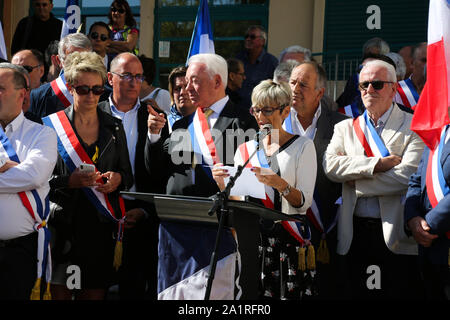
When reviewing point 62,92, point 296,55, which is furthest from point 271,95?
point 296,55

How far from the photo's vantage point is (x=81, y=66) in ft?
18.1

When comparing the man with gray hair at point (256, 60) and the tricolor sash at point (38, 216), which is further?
the man with gray hair at point (256, 60)

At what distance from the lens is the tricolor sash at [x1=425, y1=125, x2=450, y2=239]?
4562 millimetres

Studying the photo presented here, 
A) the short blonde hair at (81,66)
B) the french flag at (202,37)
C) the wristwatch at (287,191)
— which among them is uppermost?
the french flag at (202,37)

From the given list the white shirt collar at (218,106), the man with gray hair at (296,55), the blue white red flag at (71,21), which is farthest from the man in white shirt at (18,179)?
the man with gray hair at (296,55)

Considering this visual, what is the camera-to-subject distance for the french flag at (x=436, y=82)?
473cm

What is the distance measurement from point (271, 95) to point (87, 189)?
165 cm

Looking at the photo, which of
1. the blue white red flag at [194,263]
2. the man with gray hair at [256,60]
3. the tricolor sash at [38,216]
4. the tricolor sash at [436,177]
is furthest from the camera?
the man with gray hair at [256,60]

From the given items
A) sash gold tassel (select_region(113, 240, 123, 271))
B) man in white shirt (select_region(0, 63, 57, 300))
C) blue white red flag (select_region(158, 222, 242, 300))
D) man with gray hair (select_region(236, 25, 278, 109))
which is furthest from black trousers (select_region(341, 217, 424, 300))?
man with gray hair (select_region(236, 25, 278, 109))

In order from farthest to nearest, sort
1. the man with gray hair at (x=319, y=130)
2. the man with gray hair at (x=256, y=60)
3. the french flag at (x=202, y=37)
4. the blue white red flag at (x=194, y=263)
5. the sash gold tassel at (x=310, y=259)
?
the man with gray hair at (x=256, y=60), the french flag at (x=202, y=37), the man with gray hair at (x=319, y=130), the sash gold tassel at (x=310, y=259), the blue white red flag at (x=194, y=263)

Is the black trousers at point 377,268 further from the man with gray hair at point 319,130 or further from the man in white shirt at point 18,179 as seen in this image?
the man in white shirt at point 18,179

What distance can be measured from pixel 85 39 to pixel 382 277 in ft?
11.8

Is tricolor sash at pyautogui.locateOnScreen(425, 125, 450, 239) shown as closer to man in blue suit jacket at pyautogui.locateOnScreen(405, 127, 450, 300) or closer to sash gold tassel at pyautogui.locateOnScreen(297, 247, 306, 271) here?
man in blue suit jacket at pyautogui.locateOnScreen(405, 127, 450, 300)
